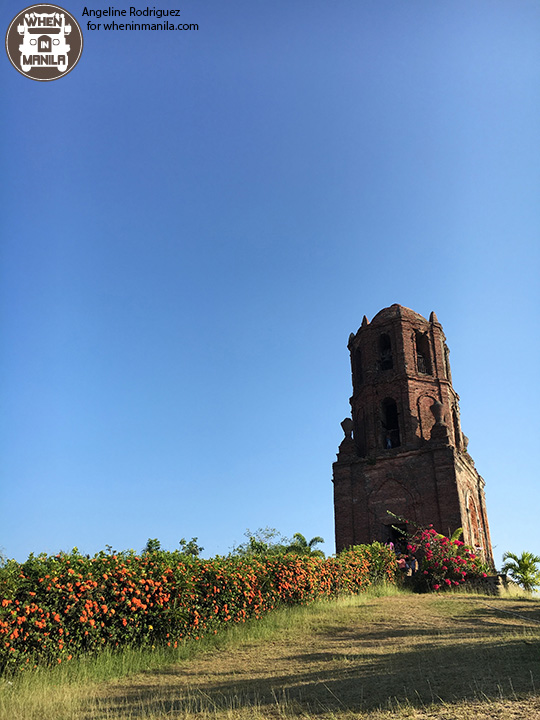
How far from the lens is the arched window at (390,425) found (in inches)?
1037

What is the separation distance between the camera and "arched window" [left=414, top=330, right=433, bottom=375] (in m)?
27.9

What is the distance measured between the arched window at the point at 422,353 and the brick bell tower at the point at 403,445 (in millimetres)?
49

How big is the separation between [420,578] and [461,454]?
8586 mm

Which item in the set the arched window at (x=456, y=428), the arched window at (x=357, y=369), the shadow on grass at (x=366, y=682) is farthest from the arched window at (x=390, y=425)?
the shadow on grass at (x=366, y=682)

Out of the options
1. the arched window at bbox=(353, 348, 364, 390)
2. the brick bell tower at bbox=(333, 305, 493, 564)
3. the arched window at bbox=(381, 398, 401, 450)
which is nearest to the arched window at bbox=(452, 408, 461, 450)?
the brick bell tower at bbox=(333, 305, 493, 564)

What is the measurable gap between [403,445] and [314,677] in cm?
1887

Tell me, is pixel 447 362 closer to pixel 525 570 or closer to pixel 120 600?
pixel 525 570

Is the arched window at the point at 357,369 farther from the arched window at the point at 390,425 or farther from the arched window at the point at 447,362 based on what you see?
the arched window at the point at 447,362

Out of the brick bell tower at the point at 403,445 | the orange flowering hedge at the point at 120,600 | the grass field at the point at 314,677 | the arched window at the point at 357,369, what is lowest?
the grass field at the point at 314,677

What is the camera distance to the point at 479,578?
18328 millimetres

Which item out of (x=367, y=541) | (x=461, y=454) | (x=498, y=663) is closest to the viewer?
(x=498, y=663)

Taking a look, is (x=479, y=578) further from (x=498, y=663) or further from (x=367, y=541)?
(x=498, y=663)

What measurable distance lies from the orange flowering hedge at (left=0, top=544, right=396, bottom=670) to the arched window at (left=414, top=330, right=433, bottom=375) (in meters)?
17.1

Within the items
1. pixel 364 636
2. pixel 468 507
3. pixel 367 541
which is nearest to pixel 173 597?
pixel 364 636
